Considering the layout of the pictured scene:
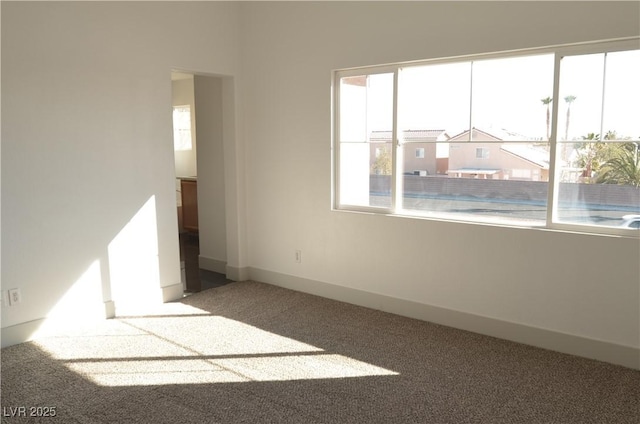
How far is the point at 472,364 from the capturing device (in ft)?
11.2

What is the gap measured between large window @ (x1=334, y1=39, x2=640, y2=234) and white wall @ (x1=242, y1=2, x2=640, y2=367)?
→ 0.13 metres

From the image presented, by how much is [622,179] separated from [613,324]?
3.16 ft

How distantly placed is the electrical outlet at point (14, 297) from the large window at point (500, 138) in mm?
2701

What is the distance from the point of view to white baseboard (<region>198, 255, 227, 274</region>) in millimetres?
5824

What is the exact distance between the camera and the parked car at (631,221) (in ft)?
10.8

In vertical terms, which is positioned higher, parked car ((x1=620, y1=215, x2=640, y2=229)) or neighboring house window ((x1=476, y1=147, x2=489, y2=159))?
neighboring house window ((x1=476, y1=147, x2=489, y2=159))

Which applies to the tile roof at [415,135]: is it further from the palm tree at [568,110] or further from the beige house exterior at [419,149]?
the palm tree at [568,110]

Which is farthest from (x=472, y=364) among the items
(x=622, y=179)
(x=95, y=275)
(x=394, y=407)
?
(x=95, y=275)

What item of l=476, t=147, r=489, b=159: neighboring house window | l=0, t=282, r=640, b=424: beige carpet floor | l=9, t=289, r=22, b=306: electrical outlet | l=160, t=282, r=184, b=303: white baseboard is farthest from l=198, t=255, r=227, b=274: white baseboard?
l=476, t=147, r=489, b=159: neighboring house window

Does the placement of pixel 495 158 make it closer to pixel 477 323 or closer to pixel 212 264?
pixel 477 323

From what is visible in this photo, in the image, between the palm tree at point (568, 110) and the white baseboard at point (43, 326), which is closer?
the palm tree at point (568, 110)

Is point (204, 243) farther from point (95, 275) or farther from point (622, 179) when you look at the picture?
point (622, 179)

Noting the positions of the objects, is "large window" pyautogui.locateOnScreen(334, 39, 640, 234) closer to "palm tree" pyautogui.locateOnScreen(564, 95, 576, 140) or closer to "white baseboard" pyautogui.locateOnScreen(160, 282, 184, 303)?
"palm tree" pyautogui.locateOnScreen(564, 95, 576, 140)

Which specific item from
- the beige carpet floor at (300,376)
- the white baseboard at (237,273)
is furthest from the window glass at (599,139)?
the white baseboard at (237,273)
